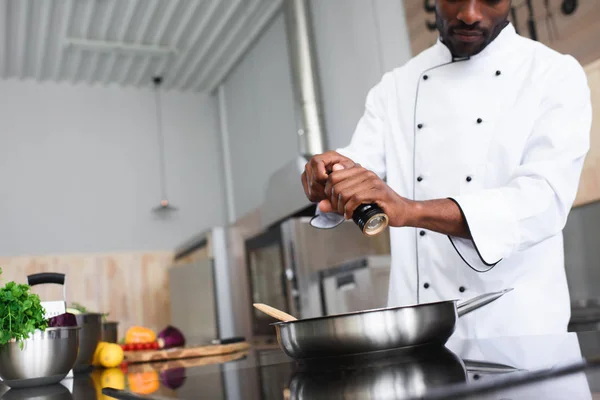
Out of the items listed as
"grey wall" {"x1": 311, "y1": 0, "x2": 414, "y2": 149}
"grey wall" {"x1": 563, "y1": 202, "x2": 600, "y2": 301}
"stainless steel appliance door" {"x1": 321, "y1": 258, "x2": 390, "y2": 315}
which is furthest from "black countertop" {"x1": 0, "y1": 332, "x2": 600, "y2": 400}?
"grey wall" {"x1": 311, "y1": 0, "x2": 414, "y2": 149}

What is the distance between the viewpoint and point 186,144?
5.46m

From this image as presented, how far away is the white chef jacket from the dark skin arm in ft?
0.09

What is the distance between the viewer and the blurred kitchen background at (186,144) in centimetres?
336

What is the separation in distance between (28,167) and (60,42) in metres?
1.03

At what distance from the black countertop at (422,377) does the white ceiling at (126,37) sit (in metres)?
3.61

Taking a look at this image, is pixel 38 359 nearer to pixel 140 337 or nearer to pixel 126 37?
pixel 140 337

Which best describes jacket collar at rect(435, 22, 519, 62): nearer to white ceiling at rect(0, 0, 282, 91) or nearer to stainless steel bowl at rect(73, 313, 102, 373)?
stainless steel bowl at rect(73, 313, 102, 373)

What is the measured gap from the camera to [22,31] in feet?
13.7

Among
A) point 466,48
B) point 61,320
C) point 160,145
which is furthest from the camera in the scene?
point 160,145

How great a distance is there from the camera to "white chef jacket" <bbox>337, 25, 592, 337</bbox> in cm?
99

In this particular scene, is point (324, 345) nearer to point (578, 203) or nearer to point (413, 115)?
point (413, 115)

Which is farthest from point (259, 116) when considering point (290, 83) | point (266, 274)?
point (266, 274)

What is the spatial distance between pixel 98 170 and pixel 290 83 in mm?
1761

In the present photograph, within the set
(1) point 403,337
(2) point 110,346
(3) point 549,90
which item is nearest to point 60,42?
(2) point 110,346
